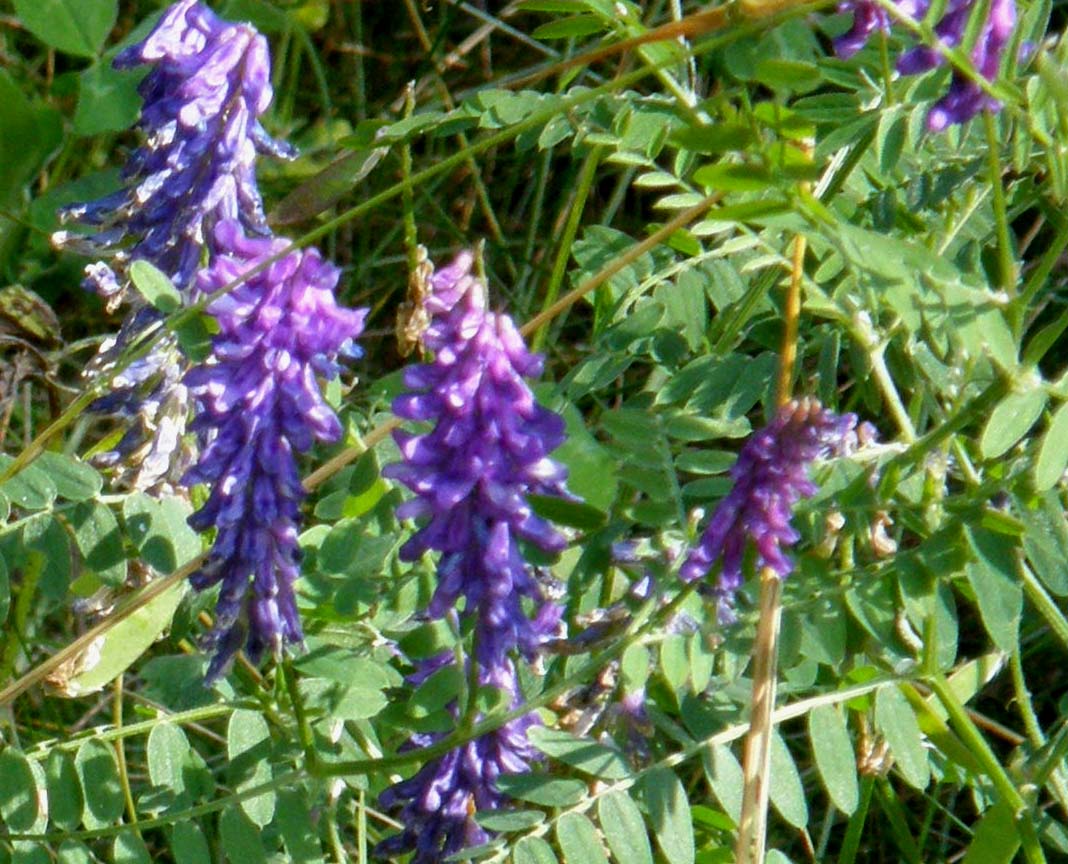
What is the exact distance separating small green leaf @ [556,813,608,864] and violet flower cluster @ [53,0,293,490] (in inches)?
22.4

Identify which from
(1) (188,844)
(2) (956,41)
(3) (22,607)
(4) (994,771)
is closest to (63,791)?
(1) (188,844)

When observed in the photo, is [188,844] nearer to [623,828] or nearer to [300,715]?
[300,715]

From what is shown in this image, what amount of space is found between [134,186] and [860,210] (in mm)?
700

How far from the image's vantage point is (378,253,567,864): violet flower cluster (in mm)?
1088

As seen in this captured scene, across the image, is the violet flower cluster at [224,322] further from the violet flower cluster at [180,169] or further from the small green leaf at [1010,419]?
the small green leaf at [1010,419]

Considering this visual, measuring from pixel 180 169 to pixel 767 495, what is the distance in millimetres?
678

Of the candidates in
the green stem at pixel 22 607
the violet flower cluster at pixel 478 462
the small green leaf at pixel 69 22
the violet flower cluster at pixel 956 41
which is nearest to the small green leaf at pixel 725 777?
the violet flower cluster at pixel 478 462

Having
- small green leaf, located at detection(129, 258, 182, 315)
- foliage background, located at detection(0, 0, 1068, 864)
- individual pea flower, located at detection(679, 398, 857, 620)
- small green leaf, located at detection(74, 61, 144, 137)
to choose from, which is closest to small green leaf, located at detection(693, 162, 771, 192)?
foliage background, located at detection(0, 0, 1068, 864)

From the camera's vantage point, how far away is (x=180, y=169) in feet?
5.00

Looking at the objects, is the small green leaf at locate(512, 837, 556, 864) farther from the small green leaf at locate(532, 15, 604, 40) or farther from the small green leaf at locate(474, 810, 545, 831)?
the small green leaf at locate(532, 15, 604, 40)

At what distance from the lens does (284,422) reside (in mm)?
1206

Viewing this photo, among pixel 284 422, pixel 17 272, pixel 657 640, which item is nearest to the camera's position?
pixel 284 422

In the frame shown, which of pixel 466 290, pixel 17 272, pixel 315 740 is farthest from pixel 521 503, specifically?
pixel 17 272

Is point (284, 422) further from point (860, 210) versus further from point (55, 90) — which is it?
point (55, 90)
